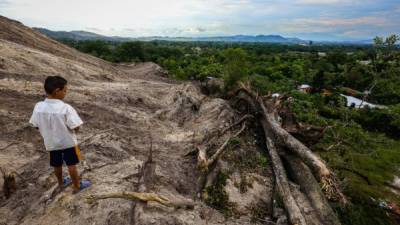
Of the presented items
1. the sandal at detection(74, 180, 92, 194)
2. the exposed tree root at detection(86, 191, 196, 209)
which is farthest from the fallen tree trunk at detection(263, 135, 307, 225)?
the sandal at detection(74, 180, 92, 194)

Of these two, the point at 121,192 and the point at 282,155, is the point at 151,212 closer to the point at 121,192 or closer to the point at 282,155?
the point at 121,192

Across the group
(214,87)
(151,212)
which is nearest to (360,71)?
(214,87)

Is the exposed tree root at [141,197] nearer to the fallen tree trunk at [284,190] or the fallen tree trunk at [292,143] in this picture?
the fallen tree trunk at [284,190]

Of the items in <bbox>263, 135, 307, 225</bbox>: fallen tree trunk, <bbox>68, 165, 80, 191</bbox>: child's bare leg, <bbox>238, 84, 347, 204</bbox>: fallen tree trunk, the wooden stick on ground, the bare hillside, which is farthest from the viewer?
the wooden stick on ground

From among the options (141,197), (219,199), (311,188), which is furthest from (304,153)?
(141,197)

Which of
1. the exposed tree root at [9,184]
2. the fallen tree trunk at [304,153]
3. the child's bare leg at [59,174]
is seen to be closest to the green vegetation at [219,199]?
the fallen tree trunk at [304,153]

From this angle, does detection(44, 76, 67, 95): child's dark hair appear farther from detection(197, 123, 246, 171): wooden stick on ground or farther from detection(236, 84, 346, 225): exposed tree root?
detection(236, 84, 346, 225): exposed tree root

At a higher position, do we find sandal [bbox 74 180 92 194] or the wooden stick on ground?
sandal [bbox 74 180 92 194]

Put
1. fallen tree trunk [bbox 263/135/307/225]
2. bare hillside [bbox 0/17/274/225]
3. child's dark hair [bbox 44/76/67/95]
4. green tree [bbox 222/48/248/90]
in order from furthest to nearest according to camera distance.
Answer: green tree [bbox 222/48/248/90] → fallen tree trunk [bbox 263/135/307/225] → bare hillside [bbox 0/17/274/225] → child's dark hair [bbox 44/76/67/95]
